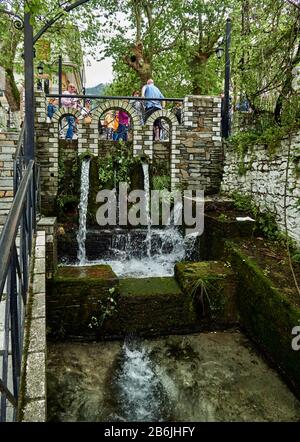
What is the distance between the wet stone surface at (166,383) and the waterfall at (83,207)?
286 cm

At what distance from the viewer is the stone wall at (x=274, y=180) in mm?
4984

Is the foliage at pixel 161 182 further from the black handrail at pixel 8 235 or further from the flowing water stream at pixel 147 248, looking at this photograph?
the black handrail at pixel 8 235

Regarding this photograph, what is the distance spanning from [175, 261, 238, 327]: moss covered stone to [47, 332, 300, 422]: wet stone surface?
0.34 m

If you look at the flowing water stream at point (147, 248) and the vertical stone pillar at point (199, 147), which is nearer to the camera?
the flowing water stream at point (147, 248)

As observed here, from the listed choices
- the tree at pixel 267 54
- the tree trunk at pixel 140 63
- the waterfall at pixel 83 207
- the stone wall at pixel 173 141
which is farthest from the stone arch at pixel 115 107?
Result: the tree trunk at pixel 140 63

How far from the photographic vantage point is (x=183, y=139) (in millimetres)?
8352

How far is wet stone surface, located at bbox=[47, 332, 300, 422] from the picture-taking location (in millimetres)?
3148

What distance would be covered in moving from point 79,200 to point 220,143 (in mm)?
4028

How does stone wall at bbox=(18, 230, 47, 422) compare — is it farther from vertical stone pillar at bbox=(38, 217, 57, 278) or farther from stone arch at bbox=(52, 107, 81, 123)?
stone arch at bbox=(52, 107, 81, 123)

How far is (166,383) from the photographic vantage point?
3576 millimetres

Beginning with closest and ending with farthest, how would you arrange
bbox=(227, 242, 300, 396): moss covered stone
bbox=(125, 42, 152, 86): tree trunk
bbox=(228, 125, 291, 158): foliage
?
bbox=(227, 242, 300, 396): moss covered stone, bbox=(228, 125, 291, 158): foliage, bbox=(125, 42, 152, 86): tree trunk

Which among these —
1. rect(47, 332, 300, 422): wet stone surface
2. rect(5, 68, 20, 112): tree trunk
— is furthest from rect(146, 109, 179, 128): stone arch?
rect(5, 68, 20, 112): tree trunk
